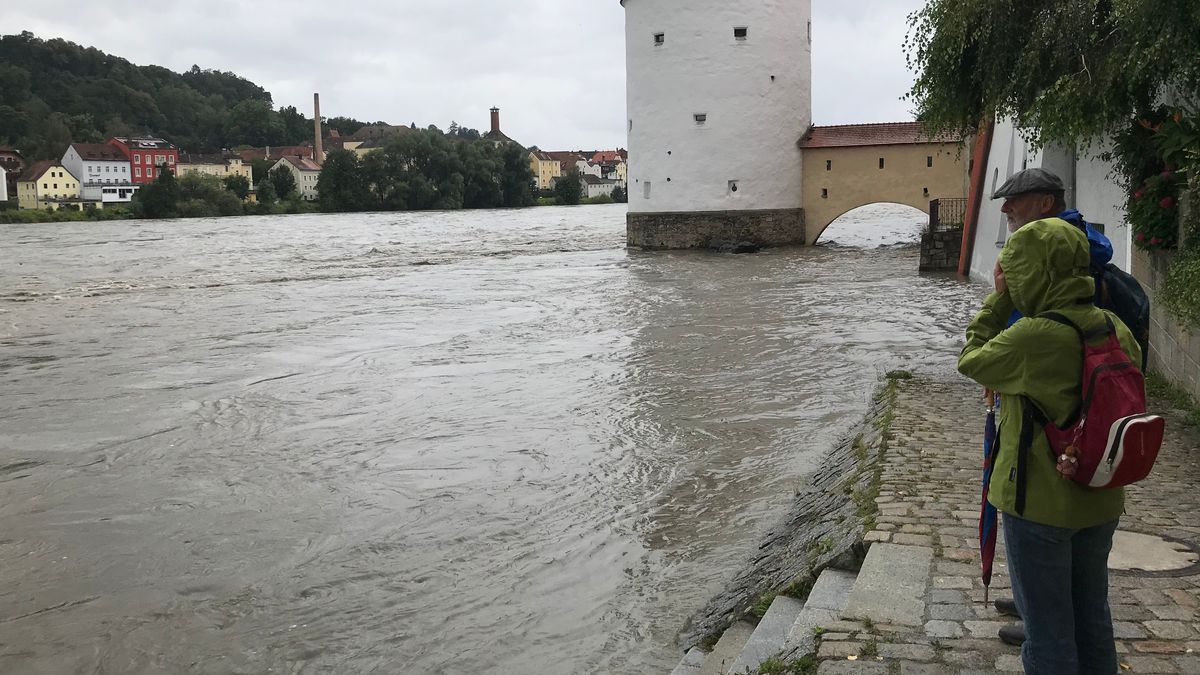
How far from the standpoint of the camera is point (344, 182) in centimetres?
7281

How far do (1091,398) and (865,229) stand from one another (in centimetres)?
4089

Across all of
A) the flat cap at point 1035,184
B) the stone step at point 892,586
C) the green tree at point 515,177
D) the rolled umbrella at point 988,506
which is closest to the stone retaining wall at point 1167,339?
the stone step at point 892,586

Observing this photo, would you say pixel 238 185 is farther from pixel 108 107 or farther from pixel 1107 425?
pixel 1107 425

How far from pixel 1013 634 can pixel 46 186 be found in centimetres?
10686

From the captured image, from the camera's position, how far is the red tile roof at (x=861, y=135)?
29.8 meters

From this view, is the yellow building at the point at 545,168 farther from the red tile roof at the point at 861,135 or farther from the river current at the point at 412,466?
the river current at the point at 412,466

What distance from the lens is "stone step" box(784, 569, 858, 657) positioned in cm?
351

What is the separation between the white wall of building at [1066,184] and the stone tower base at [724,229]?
12878mm

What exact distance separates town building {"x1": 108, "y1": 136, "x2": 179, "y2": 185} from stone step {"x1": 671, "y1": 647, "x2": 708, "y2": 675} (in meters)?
115

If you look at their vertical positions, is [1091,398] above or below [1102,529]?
above

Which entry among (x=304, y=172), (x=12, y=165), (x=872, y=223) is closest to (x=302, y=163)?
(x=304, y=172)

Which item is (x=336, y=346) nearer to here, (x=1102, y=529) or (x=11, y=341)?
(x=11, y=341)

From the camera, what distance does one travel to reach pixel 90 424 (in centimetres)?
984

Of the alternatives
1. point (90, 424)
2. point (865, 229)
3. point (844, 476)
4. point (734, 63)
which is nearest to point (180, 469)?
point (90, 424)
